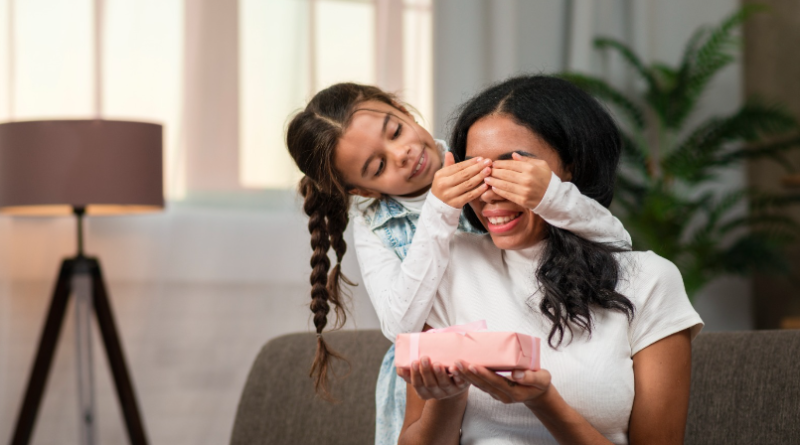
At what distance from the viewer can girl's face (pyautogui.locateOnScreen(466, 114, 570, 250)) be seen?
52.0 inches

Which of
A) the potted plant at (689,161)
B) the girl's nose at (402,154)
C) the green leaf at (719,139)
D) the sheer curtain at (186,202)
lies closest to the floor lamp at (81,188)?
the sheer curtain at (186,202)

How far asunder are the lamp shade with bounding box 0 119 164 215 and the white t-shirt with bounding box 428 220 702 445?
5.24 feet

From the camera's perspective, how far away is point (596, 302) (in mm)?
1296

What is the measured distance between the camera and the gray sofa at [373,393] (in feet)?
4.97

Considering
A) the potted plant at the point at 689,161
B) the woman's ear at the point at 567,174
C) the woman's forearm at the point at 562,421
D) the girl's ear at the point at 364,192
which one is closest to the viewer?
the woman's forearm at the point at 562,421

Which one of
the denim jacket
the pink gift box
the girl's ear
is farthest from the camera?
the girl's ear

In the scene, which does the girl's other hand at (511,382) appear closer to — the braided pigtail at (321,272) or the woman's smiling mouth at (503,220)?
the woman's smiling mouth at (503,220)

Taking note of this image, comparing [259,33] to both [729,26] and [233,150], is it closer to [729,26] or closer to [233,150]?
[233,150]

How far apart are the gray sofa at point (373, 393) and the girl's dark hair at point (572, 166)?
1.43ft

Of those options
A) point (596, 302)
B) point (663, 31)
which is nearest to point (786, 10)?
point (663, 31)

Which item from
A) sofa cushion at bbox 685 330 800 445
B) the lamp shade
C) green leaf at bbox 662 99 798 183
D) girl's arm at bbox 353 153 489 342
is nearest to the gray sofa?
sofa cushion at bbox 685 330 800 445

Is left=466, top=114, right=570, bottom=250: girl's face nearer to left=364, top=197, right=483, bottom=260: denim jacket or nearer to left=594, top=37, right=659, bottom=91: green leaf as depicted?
left=364, top=197, right=483, bottom=260: denim jacket

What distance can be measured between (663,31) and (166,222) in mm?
2866

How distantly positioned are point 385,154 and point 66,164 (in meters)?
1.38
